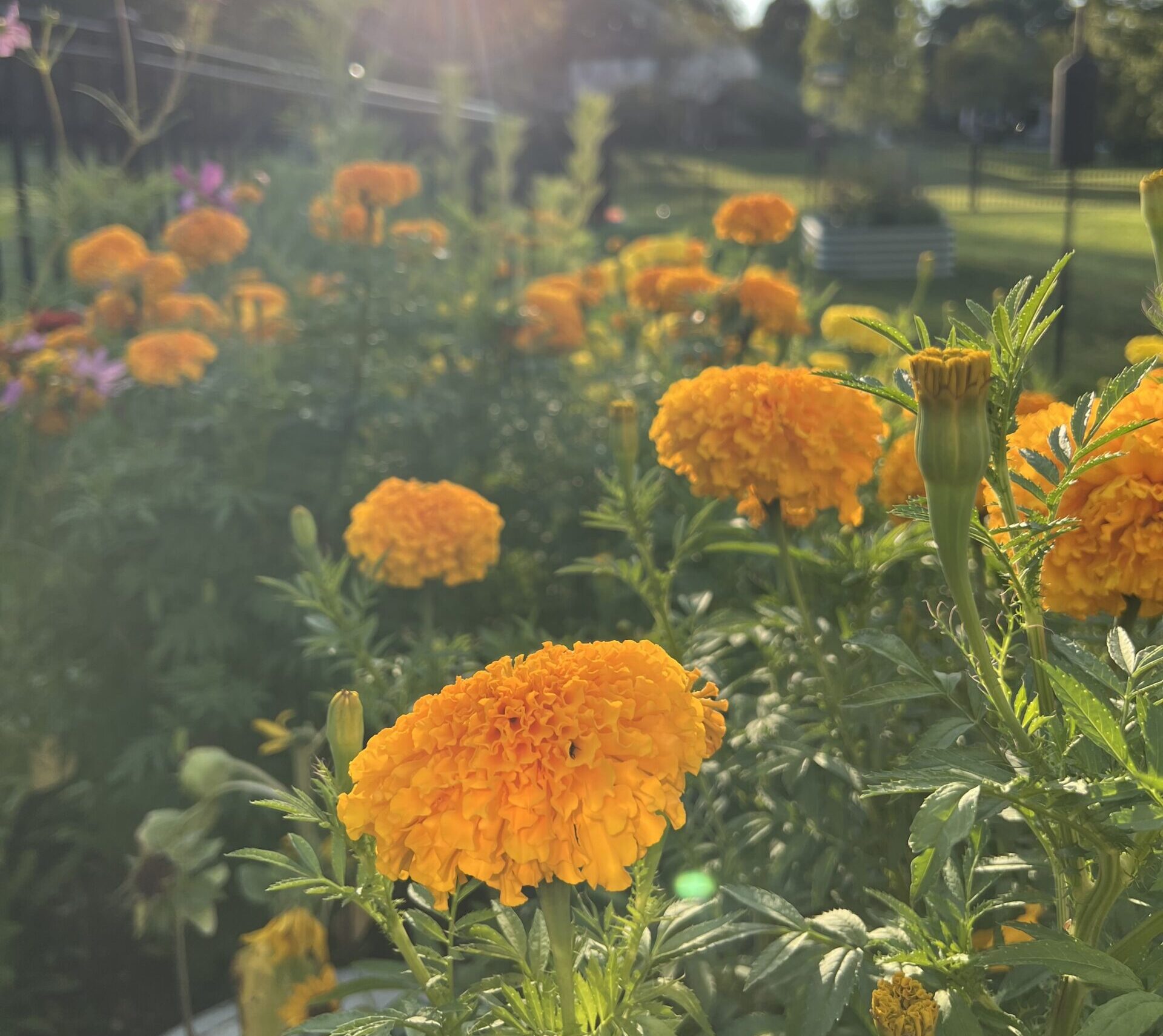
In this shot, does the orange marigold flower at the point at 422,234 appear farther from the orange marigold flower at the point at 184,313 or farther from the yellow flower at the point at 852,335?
the yellow flower at the point at 852,335

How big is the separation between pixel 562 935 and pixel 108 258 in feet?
7.87

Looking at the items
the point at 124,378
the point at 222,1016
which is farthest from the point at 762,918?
the point at 124,378

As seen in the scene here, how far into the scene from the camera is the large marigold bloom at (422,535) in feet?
5.43

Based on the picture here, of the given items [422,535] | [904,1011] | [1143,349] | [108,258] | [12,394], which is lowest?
[904,1011]

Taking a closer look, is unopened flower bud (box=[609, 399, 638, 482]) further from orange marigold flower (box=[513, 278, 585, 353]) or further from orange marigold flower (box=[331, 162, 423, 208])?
orange marigold flower (box=[513, 278, 585, 353])

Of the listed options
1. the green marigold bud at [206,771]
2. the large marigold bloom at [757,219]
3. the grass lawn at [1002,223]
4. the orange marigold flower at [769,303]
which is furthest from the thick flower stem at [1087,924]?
the large marigold bloom at [757,219]

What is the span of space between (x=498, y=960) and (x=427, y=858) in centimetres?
64

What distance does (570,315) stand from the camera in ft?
10.2

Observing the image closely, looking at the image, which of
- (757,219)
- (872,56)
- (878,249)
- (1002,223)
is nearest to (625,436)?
(757,219)

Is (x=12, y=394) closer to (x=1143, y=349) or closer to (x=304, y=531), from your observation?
(x=304, y=531)

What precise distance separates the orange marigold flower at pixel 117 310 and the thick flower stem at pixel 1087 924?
2.53 meters

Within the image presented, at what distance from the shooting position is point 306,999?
1472 mm

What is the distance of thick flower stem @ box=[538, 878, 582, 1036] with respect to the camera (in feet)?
2.60

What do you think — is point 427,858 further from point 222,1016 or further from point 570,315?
point 570,315
